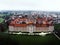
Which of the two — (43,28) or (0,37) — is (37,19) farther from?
(0,37)

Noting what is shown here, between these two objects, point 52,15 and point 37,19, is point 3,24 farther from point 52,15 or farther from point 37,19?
point 52,15

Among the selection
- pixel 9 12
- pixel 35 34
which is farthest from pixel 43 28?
pixel 9 12

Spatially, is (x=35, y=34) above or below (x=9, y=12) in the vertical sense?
below
